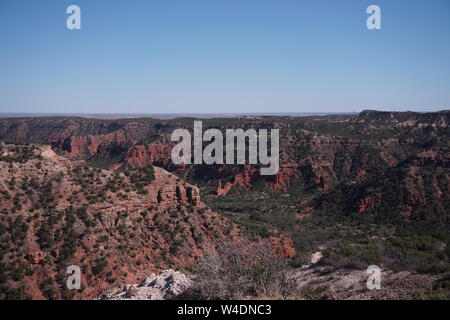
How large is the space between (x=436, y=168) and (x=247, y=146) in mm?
34119

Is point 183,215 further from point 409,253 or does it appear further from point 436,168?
point 436,168

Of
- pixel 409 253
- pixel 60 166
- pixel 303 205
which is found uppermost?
pixel 60 166

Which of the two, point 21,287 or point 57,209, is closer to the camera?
point 21,287

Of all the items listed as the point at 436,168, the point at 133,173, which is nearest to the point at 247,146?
the point at 436,168

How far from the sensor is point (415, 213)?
3481cm

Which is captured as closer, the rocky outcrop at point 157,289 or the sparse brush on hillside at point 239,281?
the sparse brush on hillside at point 239,281

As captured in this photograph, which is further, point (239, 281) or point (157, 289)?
point (157, 289)

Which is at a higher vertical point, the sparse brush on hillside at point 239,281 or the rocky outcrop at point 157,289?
the sparse brush on hillside at point 239,281

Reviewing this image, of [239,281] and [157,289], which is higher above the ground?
[239,281]

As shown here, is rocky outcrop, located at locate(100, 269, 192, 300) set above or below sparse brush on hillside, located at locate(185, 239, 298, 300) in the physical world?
below

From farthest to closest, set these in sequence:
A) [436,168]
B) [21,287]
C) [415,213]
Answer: [436,168]
[415,213]
[21,287]

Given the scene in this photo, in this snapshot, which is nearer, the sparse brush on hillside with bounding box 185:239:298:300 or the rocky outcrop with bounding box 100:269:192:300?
the sparse brush on hillside with bounding box 185:239:298:300
